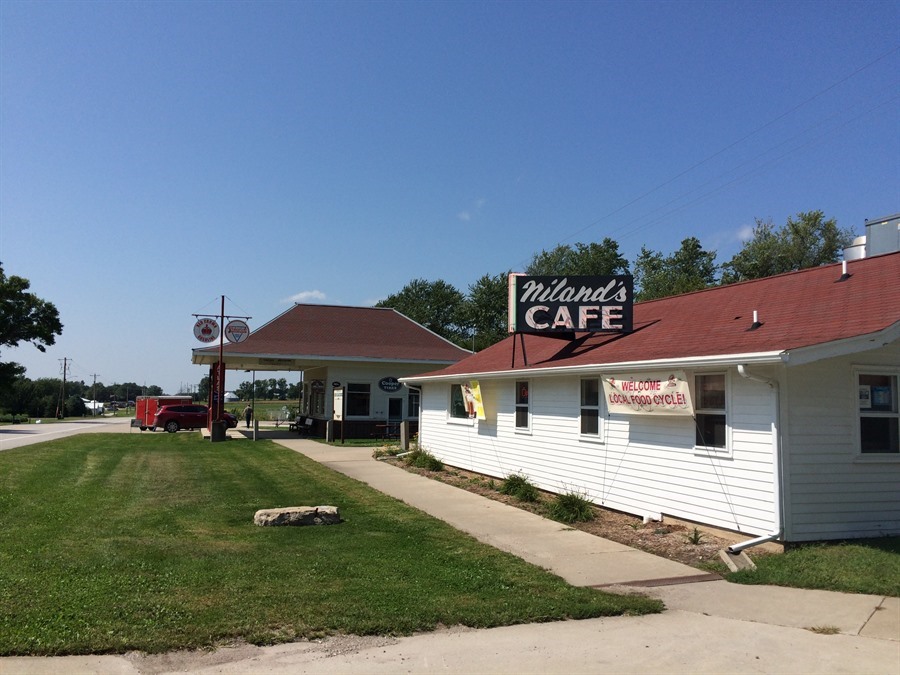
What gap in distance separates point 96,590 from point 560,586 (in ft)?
15.4

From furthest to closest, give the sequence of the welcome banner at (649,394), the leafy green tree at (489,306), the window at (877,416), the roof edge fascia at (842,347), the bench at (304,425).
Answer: the leafy green tree at (489,306)
the bench at (304,425)
the welcome banner at (649,394)
the window at (877,416)
the roof edge fascia at (842,347)

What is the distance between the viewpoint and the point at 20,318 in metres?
56.3

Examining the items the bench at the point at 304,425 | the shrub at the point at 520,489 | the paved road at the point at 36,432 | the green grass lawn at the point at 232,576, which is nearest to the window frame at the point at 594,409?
the shrub at the point at 520,489

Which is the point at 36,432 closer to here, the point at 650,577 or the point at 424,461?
the point at 424,461

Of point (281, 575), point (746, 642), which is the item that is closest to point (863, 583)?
point (746, 642)

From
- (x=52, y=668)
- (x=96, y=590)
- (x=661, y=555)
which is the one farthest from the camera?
(x=661, y=555)

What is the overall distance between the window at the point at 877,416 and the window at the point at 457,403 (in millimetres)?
11142

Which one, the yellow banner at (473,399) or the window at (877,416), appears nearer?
the window at (877,416)

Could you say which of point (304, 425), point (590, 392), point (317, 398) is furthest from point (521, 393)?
point (317, 398)

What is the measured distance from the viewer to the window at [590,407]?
13182 millimetres

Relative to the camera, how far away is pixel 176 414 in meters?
38.5

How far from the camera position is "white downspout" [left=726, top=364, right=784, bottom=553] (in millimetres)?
8852

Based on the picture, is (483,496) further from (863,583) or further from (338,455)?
(338,455)

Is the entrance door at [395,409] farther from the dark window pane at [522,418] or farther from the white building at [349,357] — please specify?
the dark window pane at [522,418]
